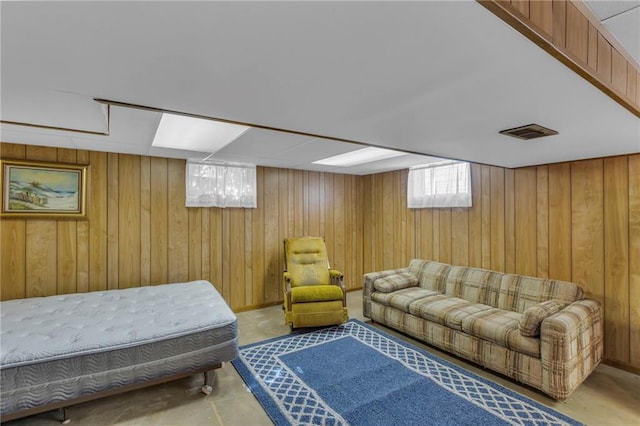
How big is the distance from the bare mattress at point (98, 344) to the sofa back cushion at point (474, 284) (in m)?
2.62

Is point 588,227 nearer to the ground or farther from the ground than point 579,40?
nearer to the ground

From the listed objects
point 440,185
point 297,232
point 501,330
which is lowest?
point 501,330

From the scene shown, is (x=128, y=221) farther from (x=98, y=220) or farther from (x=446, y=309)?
(x=446, y=309)

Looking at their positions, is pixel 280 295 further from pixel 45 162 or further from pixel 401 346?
pixel 45 162

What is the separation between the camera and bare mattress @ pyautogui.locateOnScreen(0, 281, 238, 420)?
1.86 m

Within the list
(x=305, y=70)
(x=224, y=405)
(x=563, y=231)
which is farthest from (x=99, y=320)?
(x=563, y=231)

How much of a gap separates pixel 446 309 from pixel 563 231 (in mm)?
1438

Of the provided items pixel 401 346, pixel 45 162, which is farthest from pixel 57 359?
pixel 401 346

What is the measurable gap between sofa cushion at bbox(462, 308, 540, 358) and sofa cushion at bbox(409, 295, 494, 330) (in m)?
0.08

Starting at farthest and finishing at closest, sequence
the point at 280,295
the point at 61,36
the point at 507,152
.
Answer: the point at 280,295 → the point at 507,152 → the point at 61,36

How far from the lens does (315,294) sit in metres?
3.59

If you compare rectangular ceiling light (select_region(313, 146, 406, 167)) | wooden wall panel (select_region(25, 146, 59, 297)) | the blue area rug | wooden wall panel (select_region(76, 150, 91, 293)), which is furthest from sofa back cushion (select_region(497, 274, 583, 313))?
wooden wall panel (select_region(25, 146, 59, 297))

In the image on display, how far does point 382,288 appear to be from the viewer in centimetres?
380

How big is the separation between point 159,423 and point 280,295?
8.63 ft
